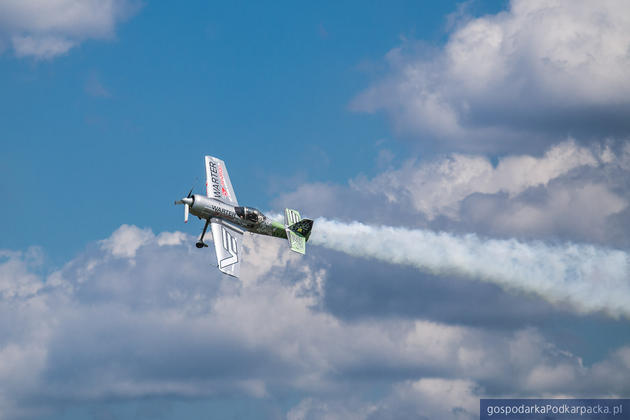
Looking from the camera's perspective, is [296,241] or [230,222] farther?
[296,241]

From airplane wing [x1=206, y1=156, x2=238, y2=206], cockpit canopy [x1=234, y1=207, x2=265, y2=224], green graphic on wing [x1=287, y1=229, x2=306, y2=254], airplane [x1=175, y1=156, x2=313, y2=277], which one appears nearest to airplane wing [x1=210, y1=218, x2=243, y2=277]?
airplane [x1=175, y1=156, x2=313, y2=277]

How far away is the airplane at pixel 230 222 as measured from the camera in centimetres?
7412

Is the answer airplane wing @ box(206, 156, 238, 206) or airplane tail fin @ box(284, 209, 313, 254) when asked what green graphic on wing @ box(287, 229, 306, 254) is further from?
airplane wing @ box(206, 156, 238, 206)

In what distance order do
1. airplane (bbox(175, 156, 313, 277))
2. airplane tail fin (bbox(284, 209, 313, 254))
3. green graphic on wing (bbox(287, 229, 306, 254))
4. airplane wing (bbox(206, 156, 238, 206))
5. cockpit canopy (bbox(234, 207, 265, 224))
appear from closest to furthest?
airplane (bbox(175, 156, 313, 277))
cockpit canopy (bbox(234, 207, 265, 224))
green graphic on wing (bbox(287, 229, 306, 254))
airplane tail fin (bbox(284, 209, 313, 254))
airplane wing (bbox(206, 156, 238, 206))

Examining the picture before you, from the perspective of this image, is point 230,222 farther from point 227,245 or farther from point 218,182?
point 218,182

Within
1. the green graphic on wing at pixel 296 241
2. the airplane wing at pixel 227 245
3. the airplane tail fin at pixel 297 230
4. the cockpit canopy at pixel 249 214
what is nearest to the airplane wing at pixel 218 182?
the cockpit canopy at pixel 249 214

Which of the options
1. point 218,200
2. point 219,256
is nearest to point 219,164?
point 218,200

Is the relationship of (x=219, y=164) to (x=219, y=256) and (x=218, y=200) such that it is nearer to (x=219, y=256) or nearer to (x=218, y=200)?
(x=218, y=200)

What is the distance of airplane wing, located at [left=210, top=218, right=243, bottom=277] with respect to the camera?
2864 inches

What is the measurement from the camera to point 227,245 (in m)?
74.7

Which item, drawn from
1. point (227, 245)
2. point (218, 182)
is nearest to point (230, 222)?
point (227, 245)

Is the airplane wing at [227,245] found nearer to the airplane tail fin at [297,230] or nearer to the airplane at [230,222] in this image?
the airplane at [230,222]

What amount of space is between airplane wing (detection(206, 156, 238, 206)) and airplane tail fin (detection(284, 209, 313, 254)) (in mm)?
5295

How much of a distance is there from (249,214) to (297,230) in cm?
535
